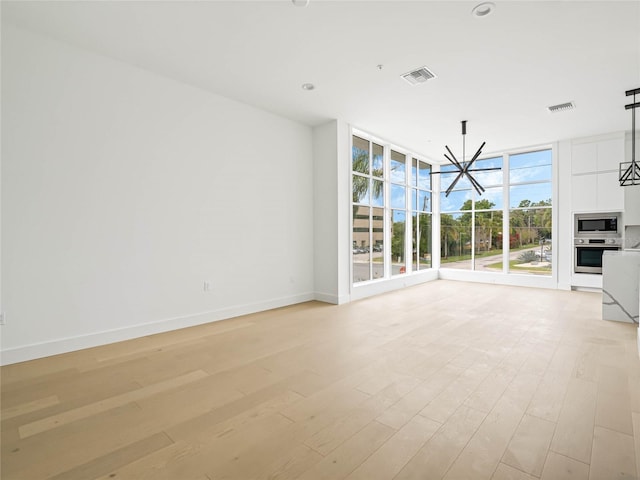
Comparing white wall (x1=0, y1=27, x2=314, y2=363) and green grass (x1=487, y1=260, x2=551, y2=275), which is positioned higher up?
white wall (x1=0, y1=27, x2=314, y2=363)

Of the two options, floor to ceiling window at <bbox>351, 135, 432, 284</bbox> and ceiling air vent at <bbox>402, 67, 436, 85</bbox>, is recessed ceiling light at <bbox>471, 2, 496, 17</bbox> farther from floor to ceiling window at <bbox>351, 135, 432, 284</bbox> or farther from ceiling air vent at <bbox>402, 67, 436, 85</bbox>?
floor to ceiling window at <bbox>351, 135, 432, 284</bbox>

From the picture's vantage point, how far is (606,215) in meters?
6.56

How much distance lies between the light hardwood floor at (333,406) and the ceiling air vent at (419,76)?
3.23 m

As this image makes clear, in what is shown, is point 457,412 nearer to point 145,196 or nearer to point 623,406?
point 623,406

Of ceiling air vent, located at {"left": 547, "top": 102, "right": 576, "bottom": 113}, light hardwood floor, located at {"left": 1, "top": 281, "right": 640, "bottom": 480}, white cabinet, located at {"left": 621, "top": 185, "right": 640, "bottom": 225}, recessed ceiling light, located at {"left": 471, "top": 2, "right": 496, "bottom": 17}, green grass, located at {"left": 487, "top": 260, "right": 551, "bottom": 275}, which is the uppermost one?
ceiling air vent, located at {"left": 547, "top": 102, "right": 576, "bottom": 113}

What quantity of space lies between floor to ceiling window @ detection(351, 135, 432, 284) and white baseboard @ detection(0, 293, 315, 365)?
7.49ft

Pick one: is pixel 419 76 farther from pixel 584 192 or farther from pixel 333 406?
pixel 584 192

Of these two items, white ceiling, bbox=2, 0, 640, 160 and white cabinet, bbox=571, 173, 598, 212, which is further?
white cabinet, bbox=571, 173, 598, 212

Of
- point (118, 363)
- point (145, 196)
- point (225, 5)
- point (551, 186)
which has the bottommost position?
point (118, 363)

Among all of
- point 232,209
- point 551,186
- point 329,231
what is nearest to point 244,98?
point 232,209

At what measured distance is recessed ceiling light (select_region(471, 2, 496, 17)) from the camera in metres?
2.82

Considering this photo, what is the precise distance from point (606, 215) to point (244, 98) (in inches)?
289

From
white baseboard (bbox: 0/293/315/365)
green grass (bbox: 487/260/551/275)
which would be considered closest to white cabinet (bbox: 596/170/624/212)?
green grass (bbox: 487/260/551/275)

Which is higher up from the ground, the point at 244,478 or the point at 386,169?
the point at 386,169
